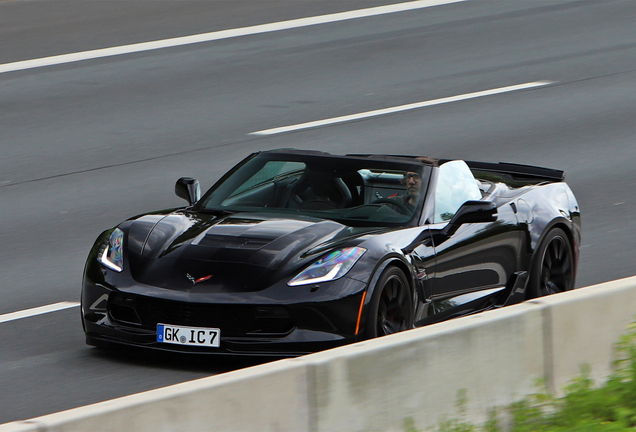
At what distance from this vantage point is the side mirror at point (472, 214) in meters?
7.67

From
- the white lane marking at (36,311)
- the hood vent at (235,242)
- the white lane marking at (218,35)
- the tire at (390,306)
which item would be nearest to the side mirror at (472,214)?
the tire at (390,306)

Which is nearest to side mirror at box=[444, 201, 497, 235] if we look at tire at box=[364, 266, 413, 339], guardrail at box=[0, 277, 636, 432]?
tire at box=[364, 266, 413, 339]

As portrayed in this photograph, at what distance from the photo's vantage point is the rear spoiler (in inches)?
370

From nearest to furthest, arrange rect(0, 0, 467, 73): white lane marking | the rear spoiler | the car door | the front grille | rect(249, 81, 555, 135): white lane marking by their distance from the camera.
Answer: the front grille
the car door
the rear spoiler
rect(249, 81, 555, 135): white lane marking
rect(0, 0, 467, 73): white lane marking

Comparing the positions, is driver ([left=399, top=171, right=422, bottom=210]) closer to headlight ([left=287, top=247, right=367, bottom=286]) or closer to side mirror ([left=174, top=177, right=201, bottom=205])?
headlight ([left=287, top=247, right=367, bottom=286])

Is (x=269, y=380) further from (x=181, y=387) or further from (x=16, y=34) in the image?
(x=16, y=34)

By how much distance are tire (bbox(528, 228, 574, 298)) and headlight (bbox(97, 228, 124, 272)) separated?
9.86ft

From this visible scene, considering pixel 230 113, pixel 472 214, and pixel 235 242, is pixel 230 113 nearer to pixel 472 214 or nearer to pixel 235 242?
pixel 472 214

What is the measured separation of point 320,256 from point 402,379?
1792 millimetres

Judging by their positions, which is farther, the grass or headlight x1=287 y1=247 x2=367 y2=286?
headlight x1=287 y1=247 x2=367 y2=286

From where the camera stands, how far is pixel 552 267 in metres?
8.80

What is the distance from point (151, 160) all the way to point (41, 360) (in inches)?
241

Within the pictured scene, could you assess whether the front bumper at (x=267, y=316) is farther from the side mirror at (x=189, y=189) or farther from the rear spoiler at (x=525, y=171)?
the rear spoiler at (x=525, y=171)

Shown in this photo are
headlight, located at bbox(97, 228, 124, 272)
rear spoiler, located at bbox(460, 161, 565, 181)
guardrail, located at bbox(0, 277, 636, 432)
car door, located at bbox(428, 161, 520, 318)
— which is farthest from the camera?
rear spoiler, located at bbox(460, 161, 565, 181)
